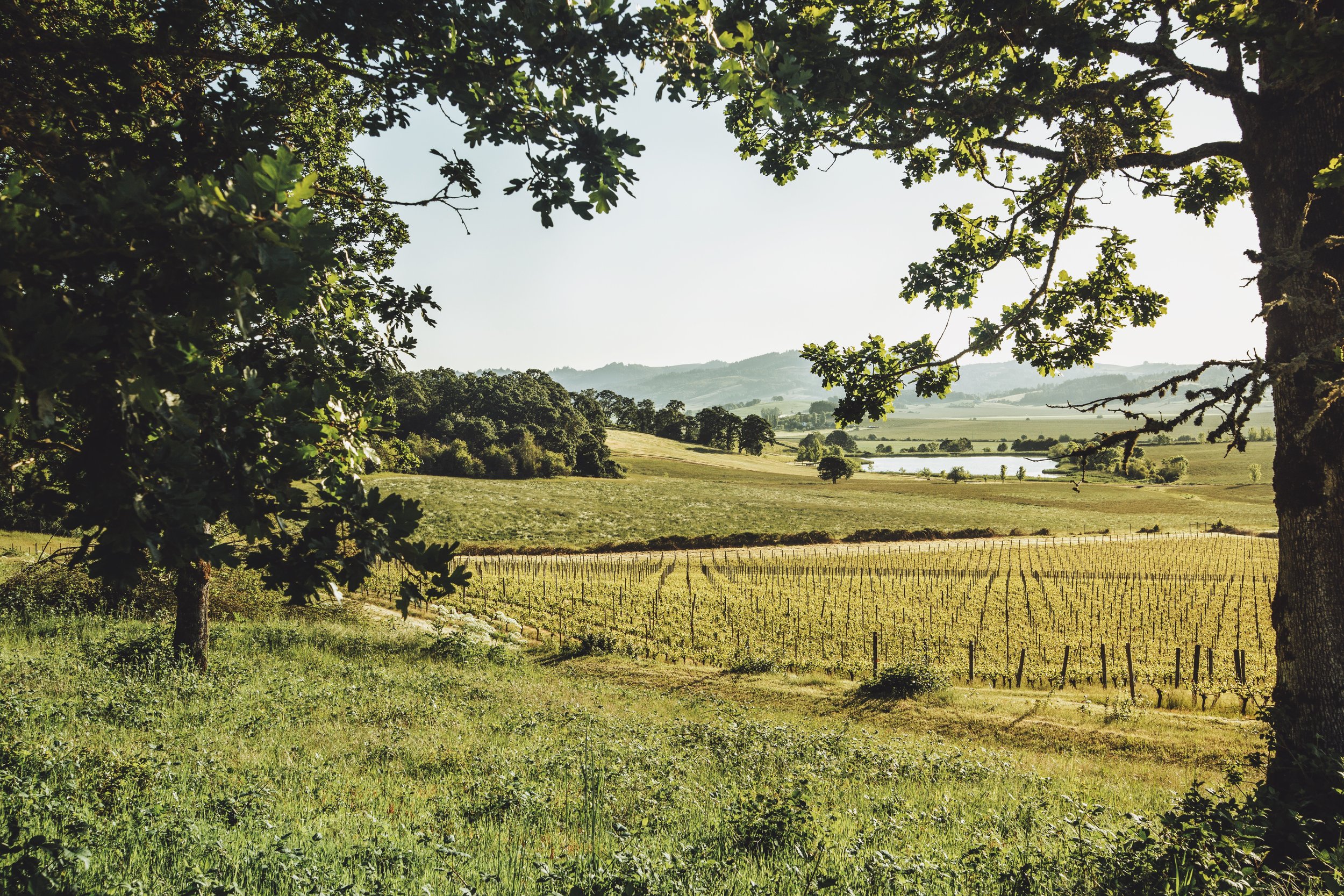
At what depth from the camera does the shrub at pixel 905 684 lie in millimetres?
19391

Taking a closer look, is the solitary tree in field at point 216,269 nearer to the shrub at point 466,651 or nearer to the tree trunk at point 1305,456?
the tree trunk at point 1305,456

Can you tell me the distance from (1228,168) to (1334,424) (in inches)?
248

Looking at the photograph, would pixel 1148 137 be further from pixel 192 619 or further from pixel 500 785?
pixel 192 619

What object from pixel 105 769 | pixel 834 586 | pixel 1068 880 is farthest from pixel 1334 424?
pixel 834 586

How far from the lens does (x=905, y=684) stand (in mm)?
19547

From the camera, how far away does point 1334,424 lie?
686 cm

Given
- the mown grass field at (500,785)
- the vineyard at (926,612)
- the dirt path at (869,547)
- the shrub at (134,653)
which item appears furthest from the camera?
the dirt path at (869,547)

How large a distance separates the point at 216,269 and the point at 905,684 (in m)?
20.7

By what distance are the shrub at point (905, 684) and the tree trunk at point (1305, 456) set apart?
41.7ft

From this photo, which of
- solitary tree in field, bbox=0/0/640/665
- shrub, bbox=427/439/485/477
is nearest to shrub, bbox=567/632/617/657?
solitary tree in field, bbox=0/0/640/665

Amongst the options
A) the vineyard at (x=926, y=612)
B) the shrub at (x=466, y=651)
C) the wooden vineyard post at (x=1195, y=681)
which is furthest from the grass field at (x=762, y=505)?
the shrub at (x=466, y=651)

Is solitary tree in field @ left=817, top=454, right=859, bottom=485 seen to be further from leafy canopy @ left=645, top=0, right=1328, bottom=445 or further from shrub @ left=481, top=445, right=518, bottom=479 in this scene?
leafy canopy @ left=645, top=0, right=1328, bottom=445

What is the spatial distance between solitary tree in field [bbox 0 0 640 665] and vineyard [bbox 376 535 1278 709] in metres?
21.5

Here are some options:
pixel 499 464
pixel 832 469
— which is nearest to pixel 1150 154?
pixel 499 464
